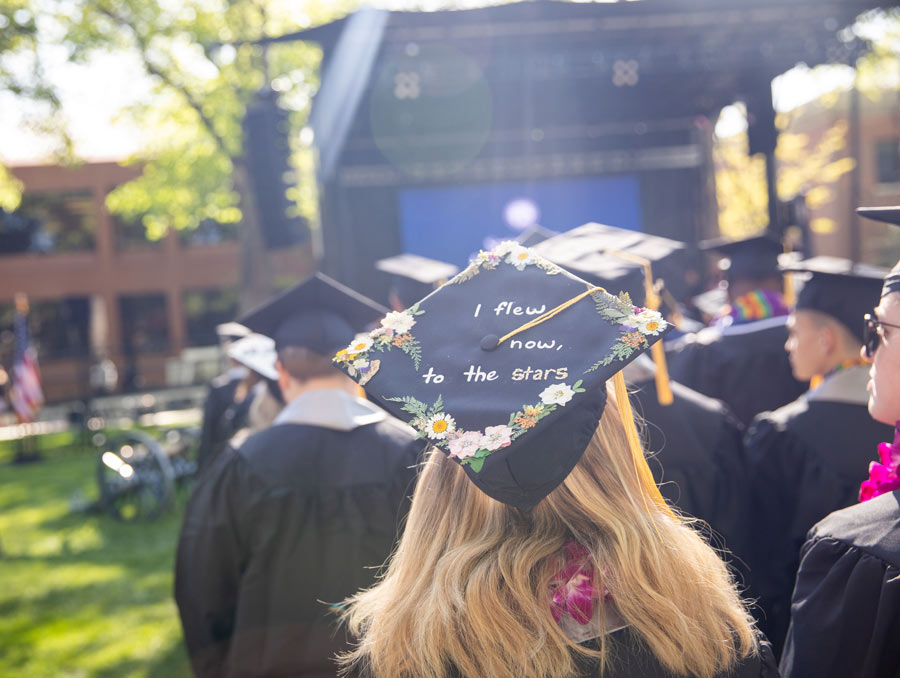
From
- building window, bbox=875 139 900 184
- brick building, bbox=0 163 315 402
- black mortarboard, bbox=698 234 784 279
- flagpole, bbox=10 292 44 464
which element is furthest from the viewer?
brick building, bbox=0 163 315 402

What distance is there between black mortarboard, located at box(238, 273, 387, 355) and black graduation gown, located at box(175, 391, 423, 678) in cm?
41

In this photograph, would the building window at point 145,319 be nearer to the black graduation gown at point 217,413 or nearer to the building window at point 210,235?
the building window at point 210,235

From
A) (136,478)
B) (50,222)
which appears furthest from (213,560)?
(50,222)

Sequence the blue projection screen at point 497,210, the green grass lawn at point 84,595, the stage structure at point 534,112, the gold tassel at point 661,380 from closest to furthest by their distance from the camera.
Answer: the gold tassel at point 661,380
the green grass lawn at point 84,595
the stage structure at point 534,112
the blue projection screen at point 497,210

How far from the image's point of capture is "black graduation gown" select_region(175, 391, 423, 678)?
2.27 metres

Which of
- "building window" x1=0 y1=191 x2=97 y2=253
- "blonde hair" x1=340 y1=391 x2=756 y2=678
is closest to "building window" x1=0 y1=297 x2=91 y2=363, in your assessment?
"building window" x1=0 y1=191 x2=97 y2=253

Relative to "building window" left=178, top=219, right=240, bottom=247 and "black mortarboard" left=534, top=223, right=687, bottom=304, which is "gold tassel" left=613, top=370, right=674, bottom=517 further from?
"building window" left=178, top=219, right=240, bottom=247

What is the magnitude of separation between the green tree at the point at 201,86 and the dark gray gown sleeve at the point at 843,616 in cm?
1235

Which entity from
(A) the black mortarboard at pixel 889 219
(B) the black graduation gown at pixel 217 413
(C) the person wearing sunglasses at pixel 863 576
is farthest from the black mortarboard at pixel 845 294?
(B) the black graduation gown at pixel 217 413

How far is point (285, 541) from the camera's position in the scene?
2.31 metres

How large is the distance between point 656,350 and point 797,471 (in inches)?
25.6

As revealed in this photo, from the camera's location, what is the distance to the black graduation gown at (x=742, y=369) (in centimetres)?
358

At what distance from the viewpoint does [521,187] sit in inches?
349

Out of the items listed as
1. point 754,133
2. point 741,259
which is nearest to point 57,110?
point 754,133
